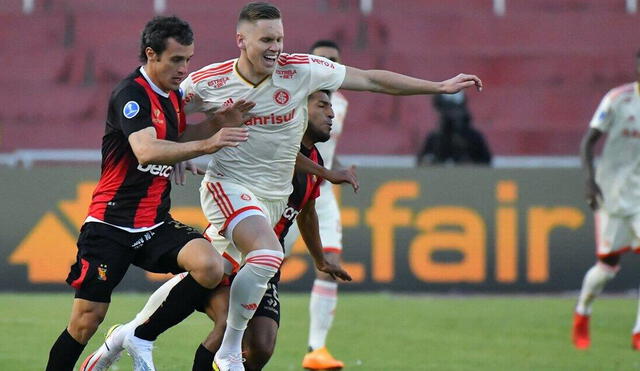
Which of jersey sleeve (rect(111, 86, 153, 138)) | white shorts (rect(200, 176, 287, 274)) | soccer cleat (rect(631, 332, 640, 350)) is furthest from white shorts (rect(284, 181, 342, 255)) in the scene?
jersey sleeve (rect(111, 86, 153, 138))

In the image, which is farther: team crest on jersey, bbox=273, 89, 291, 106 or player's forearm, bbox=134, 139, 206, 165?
team crest on jersey, bbox=273, 89, 291, 106

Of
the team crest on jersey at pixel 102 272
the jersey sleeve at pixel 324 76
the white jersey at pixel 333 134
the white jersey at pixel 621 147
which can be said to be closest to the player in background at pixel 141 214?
the team crest on jersey at pixel 102 272

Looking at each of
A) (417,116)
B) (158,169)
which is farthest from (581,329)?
(417,116)

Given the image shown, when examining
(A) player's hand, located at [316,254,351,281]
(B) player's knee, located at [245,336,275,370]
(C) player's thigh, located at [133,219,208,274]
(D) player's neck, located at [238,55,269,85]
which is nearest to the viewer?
(C) player's thigh, located at [133,219,208,274]

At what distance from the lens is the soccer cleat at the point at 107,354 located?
270 inches

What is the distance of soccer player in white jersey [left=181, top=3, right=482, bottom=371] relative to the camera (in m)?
6.77

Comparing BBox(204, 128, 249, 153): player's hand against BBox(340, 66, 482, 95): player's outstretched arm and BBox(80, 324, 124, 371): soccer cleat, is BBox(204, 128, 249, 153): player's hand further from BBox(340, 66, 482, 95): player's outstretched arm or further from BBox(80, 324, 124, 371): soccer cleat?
BBox(80, 324, 124, 371): soccer cleat

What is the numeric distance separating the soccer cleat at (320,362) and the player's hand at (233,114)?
246 cm

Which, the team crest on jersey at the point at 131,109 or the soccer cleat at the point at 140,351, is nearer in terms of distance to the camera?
the team crest on jersey at the point at 131,109

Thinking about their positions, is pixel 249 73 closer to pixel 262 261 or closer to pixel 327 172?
pixel 327 172

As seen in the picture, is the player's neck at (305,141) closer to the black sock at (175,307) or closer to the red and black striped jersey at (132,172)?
the red and black striped jersey at (132,172)

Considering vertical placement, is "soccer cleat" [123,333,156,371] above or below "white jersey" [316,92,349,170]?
below

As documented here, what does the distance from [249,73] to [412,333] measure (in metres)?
4.36

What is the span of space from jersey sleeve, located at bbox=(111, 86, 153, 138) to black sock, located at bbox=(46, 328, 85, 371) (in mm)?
1111
